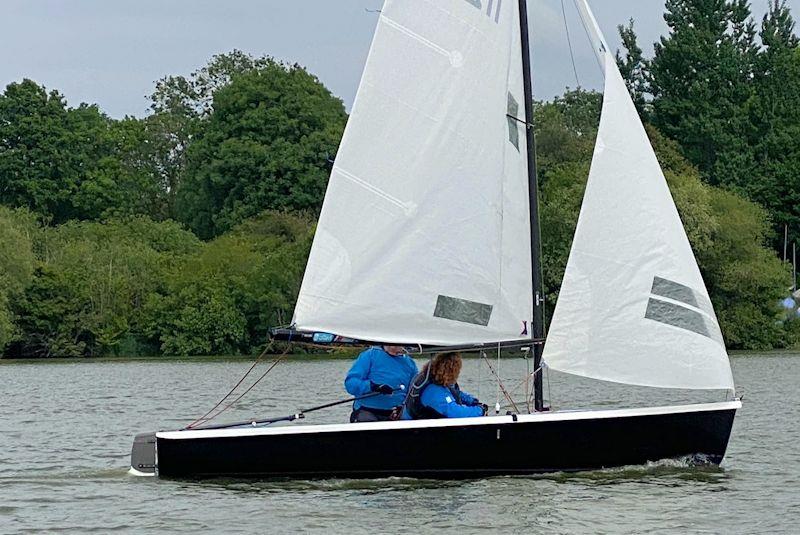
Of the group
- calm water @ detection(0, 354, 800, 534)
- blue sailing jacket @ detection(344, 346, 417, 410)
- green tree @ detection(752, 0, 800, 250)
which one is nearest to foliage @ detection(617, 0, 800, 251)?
green tree @ detection(752, 0, 800, 250)

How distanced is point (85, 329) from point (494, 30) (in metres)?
40.7

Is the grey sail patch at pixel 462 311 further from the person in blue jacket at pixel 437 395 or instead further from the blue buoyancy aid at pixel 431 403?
the blue buoyancy aid at pixel 431 403

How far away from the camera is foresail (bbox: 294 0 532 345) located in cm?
1486

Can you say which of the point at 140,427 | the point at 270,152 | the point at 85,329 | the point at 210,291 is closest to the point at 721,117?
the point at 270,152

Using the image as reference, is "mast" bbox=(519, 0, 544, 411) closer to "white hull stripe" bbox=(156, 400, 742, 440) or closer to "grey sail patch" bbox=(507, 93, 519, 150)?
"grey sail patch" bbox=(507, 93, 519, 150)

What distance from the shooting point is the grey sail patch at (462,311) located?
14.9 meters

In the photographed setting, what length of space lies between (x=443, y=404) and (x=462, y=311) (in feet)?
3.28

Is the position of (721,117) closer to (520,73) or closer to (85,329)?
(85,329)

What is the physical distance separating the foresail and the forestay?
55 centimetres

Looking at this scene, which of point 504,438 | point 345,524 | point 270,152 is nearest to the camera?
point 345,524

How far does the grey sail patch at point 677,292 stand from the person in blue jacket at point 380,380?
2499mm

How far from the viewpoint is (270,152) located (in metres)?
62.8

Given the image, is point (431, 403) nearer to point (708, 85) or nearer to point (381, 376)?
point (381, 376)

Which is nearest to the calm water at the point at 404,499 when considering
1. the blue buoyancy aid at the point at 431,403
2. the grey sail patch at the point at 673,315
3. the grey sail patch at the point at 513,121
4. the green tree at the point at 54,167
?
the blue buoyancy aid at the point at 431,403
